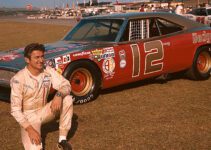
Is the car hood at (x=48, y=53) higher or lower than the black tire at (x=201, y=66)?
higher

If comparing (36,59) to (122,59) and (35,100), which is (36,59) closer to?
(35,100)

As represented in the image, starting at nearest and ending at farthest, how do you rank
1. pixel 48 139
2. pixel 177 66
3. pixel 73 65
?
pixel 48 139 < pixel 73 65 < pixel 177 66

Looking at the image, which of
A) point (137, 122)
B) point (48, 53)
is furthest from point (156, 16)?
point (137, 122)

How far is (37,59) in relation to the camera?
3971mm

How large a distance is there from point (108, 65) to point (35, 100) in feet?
8.39

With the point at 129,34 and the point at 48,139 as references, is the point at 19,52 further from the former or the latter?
the point at 48,139

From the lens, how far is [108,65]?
Answer: 6.60m

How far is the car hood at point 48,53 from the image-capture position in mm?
6139

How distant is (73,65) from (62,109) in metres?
1.99

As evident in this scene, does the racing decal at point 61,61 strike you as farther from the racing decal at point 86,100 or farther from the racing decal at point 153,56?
the racing decal at point 153,56

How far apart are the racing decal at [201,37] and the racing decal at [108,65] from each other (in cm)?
208

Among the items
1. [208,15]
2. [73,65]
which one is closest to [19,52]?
[73,65]

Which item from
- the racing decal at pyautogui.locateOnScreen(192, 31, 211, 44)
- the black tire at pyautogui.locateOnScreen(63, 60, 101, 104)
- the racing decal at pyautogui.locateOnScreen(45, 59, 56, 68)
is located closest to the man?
the racing decal at pyautogui.locateOnScreen(45, 59, 56, 68)

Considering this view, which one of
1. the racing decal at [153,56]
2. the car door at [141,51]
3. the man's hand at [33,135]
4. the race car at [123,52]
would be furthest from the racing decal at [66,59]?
the man's hand at [33,135]
